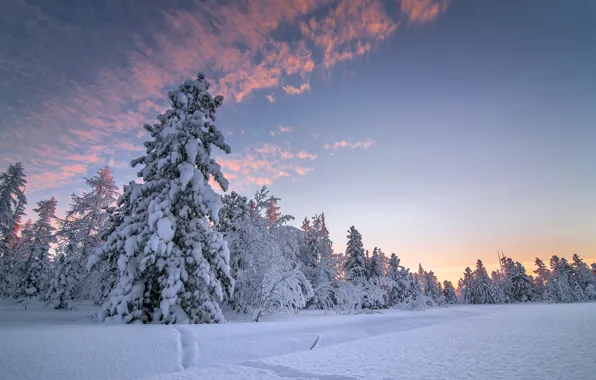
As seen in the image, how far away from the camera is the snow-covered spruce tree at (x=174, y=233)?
30.2 ft

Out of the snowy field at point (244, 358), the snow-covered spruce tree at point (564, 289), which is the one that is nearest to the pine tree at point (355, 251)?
the snowy field at point (244, 358)

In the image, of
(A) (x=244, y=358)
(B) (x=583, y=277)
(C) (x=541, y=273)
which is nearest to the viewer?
(A) (x=244, y=358)

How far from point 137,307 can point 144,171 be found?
515cm

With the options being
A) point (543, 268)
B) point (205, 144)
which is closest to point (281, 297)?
point (205, 144)

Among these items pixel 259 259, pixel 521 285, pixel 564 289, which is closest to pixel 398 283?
pixel 259 259

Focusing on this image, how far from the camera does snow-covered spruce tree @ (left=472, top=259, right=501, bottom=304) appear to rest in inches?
2798

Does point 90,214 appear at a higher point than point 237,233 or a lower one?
higher

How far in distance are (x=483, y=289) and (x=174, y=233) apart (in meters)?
87.0

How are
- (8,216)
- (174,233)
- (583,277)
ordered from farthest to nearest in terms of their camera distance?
(583,277) < (8,216) < (174,233)

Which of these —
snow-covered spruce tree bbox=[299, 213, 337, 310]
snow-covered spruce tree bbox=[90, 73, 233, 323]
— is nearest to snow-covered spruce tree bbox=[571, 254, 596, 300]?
snow-covered spruce tree bbox=[299, 213, 337, 310]

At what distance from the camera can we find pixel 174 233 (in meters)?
10.1

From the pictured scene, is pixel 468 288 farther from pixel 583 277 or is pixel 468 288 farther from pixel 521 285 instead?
pixel 583 277

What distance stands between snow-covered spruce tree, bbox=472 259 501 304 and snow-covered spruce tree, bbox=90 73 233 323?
277 ft

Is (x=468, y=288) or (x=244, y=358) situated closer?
(x=244, y=358)
